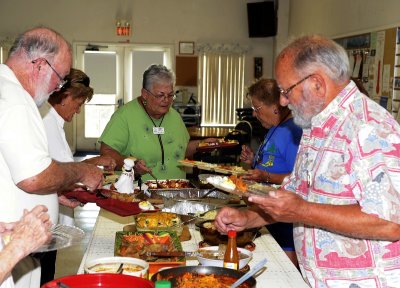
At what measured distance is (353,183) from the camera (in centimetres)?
191

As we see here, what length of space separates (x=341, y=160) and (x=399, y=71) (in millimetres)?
3858

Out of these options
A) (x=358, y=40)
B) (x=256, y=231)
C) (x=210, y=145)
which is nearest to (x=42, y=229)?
(x=256, y=231)

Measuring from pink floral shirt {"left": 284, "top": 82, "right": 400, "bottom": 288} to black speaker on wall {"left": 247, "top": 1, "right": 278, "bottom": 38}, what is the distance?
356 inches

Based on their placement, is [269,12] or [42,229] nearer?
[42,229]

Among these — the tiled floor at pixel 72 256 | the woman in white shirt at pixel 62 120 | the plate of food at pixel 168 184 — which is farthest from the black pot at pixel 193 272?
the tiled floor at pixel 72 256

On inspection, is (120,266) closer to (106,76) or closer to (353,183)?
(353,183)

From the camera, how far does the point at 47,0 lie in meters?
11.1

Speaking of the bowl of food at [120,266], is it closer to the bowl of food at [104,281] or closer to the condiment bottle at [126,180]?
the bowl of food at [104,281]

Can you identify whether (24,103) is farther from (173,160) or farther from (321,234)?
(173,160)

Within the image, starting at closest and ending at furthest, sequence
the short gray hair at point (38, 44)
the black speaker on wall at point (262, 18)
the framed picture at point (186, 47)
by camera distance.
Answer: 1. the short gray hair at point (38, 44)
2. the black speaker on wall at point (262, 18)
3. the framed picture at point (186, 47)

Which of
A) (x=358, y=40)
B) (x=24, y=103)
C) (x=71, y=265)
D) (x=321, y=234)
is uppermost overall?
(x=358, y=40)

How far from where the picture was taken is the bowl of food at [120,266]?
2029 millimetres

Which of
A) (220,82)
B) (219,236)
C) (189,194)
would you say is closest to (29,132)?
(219,236)

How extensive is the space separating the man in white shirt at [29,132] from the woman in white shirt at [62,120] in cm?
77
